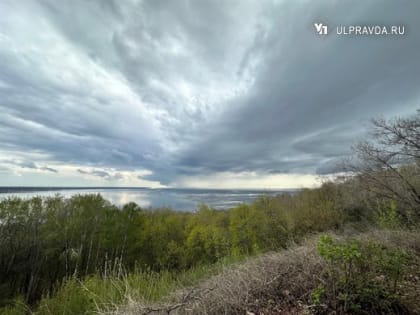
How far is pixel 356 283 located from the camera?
108 inches

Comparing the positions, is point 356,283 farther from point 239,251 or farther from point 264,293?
point 239,251

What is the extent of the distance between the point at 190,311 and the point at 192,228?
80.7 feet

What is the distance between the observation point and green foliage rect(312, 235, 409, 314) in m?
2.59

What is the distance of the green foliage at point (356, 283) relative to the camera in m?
2.59

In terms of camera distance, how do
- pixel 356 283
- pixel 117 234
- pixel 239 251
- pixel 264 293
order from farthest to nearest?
pixel 117 234
pixel 239 251
pixel 264 293
pixel 356 283

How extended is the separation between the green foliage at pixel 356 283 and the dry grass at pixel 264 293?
19cm

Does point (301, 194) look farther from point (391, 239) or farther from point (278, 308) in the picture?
point (278, 308)

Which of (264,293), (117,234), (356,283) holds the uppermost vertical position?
(356,283)

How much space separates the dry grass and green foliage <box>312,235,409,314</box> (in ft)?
0.62

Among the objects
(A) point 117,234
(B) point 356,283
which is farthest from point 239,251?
(B) point 356,283

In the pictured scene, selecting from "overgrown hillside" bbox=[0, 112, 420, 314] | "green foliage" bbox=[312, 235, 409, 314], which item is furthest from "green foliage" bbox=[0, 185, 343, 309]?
"green foliage" bbox=[312, 235, 409, 314]

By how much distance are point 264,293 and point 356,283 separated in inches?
47.6

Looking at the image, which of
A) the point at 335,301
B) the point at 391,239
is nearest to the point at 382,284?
the point at 335,301

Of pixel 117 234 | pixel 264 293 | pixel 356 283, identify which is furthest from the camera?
pixel 117 234
